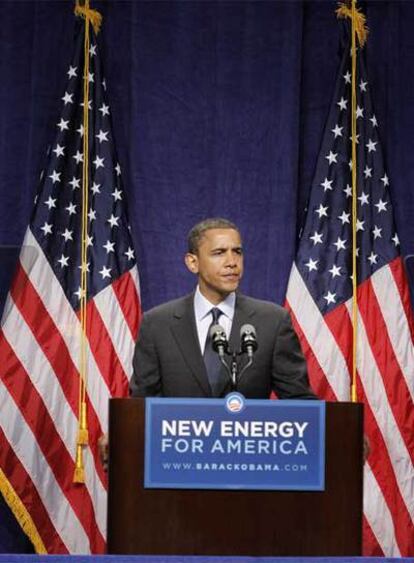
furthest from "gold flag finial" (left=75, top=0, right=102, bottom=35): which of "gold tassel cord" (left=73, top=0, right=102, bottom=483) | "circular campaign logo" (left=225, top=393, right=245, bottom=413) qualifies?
"circular campaign logo" (left=225, top=393, right=245, bottom=413)

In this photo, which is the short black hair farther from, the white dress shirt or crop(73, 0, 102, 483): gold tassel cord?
crop(73, 0, 102, 483): gold tassel cord

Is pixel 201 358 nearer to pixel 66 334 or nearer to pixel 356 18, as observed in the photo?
pixel 66 334

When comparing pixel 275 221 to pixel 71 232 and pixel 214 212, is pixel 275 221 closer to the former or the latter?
pixel 214 212

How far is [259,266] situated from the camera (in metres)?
5.64

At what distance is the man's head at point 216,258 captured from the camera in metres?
4.07

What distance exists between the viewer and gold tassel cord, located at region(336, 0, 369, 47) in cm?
542

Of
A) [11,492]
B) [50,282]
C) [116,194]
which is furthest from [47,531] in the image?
[116,194]

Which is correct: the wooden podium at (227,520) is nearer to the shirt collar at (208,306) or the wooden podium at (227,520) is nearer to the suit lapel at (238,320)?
the suit lapel at (238,320)

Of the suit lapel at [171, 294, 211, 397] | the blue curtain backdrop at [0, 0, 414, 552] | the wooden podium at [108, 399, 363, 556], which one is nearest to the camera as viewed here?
the wooden podium at [108, 399, 363, 556]

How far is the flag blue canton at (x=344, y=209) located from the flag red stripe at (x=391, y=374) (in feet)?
0.57

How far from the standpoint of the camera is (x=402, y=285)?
17.7 ft

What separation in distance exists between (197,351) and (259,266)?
172cm

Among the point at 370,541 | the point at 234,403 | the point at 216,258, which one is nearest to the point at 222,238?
the point at 216,258

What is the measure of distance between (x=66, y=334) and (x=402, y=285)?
1.60 metres
